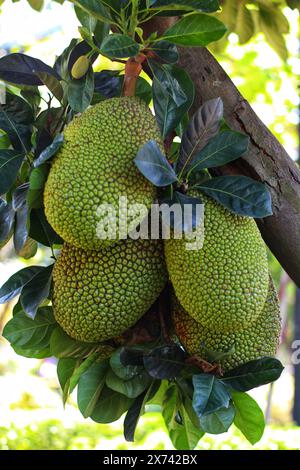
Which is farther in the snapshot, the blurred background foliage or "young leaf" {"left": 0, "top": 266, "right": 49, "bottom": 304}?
the blurred background foliage

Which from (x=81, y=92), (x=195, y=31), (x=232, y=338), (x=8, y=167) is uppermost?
(x=195, y=31)

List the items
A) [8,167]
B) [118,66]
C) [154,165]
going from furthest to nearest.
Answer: [118,66] < [8,167] < [154,165]

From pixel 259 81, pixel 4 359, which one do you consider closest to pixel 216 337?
pixel 259 81

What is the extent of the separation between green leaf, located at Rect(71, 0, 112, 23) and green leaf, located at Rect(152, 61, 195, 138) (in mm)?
90

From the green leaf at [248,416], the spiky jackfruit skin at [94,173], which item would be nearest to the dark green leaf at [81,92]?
the spiky jackfruit skin at [94,173]

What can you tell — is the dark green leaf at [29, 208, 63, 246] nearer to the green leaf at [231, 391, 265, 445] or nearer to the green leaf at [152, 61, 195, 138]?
the green leaf at [152, 61, 195, 138]

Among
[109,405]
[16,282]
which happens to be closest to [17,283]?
[16,282]

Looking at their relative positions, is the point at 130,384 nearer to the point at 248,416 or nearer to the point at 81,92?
the point at 248,416

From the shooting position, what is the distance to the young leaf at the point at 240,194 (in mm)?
929

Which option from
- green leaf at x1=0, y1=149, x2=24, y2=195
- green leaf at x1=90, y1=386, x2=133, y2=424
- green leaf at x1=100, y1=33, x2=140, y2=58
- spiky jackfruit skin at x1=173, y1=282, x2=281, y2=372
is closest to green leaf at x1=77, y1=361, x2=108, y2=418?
green leaf at x1=90, y1=386, x2=133, y2=424

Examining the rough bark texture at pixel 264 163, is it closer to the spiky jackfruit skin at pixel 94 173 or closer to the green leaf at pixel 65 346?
the spiky jackfruit skin at pixel 94 173

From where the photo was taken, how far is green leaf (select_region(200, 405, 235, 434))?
3.02 ft

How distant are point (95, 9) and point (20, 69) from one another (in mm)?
171

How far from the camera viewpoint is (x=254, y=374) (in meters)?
0.94
